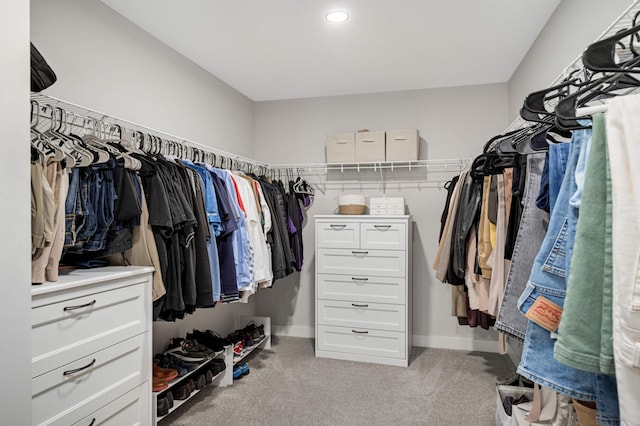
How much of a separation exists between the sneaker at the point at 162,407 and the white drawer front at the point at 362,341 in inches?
58.7

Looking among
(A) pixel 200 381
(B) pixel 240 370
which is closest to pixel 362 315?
(B) pixel 240 370

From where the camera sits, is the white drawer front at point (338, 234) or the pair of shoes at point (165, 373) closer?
the pair of shoes at point (165, 373)

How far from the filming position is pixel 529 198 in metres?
1.28

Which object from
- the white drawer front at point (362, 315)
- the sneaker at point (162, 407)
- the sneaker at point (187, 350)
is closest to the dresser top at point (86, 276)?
the sneaker at point (162, 407)

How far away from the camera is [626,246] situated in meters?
0.72

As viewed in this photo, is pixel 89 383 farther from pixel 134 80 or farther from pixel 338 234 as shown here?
pixel 338 234

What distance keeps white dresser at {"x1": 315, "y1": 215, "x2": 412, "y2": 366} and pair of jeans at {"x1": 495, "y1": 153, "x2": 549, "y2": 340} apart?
6.48 feet

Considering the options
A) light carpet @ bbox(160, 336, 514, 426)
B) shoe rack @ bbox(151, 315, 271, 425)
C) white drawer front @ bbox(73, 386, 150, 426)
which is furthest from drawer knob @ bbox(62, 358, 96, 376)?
light carpet @ bbox(160, 336, 514, 426)

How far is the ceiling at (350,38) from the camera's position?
7.59 feet

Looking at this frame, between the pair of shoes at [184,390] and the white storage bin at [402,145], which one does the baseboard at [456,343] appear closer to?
the white storage bin at [402,145]

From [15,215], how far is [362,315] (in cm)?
277

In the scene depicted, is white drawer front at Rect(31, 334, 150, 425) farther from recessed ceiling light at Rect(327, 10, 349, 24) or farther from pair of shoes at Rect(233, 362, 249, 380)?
recessed ceiling light at Rect(327, 10, 349, 24)

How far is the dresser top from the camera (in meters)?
1.41

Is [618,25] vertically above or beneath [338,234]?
above
